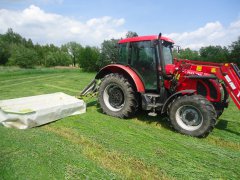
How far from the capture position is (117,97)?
238 inches

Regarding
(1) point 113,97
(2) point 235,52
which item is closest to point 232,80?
(1) point 113,97

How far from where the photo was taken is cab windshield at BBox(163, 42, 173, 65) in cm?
561

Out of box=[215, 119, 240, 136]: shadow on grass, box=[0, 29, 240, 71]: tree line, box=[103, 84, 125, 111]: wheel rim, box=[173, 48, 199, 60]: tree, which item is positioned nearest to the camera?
box=[215, 119, 240, 136]: shadow on grass

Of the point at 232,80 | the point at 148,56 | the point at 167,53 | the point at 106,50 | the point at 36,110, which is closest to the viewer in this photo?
the point at 232,80

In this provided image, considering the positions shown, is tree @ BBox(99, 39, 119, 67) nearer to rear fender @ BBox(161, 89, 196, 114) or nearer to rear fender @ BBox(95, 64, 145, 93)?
rear fender @ BBox(95, 64, 145, 93)

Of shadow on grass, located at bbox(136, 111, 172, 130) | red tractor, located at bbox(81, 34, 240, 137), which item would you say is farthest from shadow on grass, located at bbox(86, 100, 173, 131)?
red tractor, located at bbox(81, 34, 240, 137)

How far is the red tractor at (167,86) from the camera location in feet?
15.7

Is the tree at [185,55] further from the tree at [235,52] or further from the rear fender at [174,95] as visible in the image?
the tree at [235,52]

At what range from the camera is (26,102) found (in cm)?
573

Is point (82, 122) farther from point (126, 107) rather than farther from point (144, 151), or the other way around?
point (144, 151)

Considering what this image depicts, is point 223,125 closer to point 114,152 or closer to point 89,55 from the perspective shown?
point 114,152

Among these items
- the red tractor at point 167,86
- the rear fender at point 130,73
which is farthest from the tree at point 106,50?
the red tractor at point 167,86

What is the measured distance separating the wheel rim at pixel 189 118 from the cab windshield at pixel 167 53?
1313 mm

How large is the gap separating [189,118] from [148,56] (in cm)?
177
